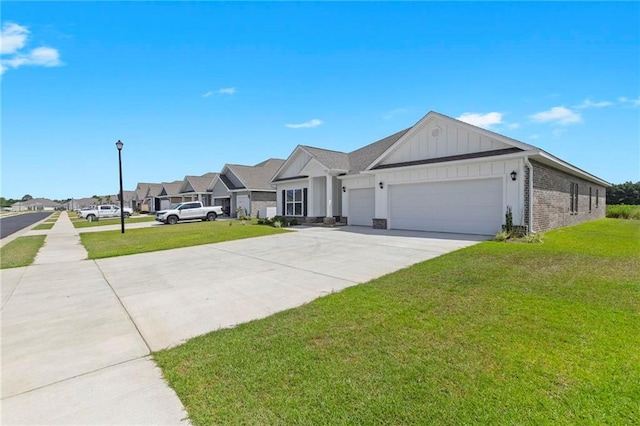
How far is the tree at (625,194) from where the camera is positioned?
140 ft

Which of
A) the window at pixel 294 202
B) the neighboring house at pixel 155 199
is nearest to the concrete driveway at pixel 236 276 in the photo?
the window at pixel 294 202

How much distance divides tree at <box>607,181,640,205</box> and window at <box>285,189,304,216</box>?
48474 mm

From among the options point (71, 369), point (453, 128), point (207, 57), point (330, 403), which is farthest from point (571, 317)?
point (207, 57)

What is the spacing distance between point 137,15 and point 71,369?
10.8 m

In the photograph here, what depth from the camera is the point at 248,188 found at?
28625 millimetres

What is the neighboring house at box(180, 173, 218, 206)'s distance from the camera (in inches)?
1506

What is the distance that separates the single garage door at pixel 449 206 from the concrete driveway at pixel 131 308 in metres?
2.70

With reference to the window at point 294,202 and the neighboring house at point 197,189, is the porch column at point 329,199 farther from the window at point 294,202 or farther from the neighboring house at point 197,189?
the neighboring house at point 197,189

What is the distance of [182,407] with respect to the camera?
265 cm

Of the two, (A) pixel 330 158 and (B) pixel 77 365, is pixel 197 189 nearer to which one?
(A) pixel 330 158

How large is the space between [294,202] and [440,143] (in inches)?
469

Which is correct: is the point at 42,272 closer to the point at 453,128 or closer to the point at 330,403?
the point at 330,403

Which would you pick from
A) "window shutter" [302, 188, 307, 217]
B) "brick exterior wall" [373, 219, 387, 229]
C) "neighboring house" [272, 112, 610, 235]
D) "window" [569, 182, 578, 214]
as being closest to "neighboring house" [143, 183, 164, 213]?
"window shutter" [302, 188, 307, 217]

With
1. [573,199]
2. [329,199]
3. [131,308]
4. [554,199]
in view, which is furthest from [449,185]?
[131,308]
